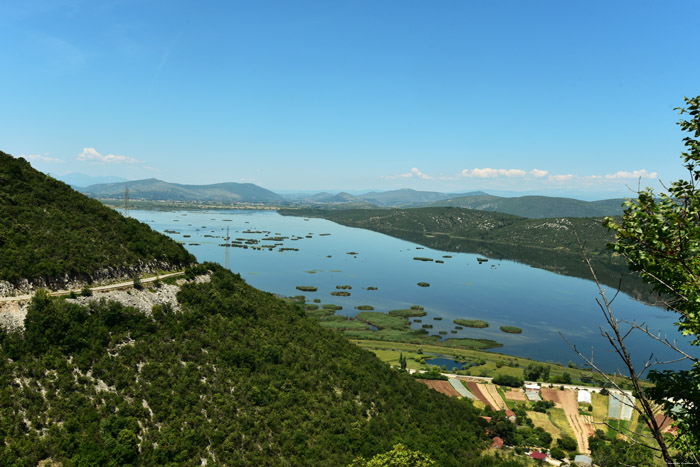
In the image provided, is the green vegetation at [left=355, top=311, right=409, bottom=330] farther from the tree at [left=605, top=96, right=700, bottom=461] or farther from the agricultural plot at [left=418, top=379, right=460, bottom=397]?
the tree at [left=605, top=96, right=700, bottom=461]

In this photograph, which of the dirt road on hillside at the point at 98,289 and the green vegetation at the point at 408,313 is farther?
the green vegetation at the point at 408,313

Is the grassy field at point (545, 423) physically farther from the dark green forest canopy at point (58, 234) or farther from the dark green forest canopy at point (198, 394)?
the dark green forest canopy at point (58, 234)

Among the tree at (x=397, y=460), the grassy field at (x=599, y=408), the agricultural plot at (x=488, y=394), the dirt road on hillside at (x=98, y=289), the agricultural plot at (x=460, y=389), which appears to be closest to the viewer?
the tree at (x=397, y=460)

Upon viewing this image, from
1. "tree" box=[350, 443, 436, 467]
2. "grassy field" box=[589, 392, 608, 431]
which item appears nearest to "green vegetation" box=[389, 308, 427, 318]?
"grassy field" box=[589, 392, 608, 431]

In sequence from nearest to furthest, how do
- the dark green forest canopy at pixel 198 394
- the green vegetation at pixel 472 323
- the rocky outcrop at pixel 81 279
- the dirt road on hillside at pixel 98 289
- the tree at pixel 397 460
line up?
the dark green forest canopy at pixel 198 394, the tree at pixel 397 460, the dirt road on hillside at pixel 98 289, the rocky outcrop at pixel 81 279, the green vegetation at pixel 472 323

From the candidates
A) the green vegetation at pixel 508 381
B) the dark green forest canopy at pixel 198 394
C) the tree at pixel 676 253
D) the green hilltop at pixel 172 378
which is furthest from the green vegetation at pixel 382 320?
the tree at pixel 676 253

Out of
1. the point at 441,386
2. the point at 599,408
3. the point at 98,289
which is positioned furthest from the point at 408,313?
the point at 98,289

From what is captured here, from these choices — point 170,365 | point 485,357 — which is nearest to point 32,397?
point 170,365
